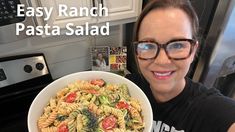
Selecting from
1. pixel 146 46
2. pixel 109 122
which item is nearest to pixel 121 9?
pixel 146 46

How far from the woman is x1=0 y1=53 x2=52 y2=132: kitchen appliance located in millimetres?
641

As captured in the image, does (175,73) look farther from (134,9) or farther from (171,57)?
(134,9)

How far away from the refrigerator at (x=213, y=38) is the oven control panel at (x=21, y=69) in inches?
26.2

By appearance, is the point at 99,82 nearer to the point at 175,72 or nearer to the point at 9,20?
the point at 175,72

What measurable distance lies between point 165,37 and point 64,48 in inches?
31.5

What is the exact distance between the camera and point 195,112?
80 cm

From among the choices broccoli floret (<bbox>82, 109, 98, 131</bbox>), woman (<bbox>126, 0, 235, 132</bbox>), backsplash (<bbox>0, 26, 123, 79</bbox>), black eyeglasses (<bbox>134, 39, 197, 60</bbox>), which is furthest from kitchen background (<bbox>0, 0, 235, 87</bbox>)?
broccoli floret (<bbox>82, 109, 98, 131</bbox>)

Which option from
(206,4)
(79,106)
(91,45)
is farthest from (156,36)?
(91,45)

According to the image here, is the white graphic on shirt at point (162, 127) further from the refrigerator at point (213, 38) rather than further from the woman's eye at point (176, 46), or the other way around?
the refrigerator at point (213, 38)

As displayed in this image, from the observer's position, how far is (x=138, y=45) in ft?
2.55

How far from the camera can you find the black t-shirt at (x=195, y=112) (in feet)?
2.39

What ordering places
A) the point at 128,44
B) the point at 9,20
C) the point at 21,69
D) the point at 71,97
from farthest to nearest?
the point at 128,44 < the point at 21,69 < the point at 9,20 < the point at 71,97

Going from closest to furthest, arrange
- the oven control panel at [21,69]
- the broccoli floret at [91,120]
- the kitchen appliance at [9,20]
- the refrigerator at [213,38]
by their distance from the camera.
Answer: the broccoli floret at [91,120] → the kitchen appliance at [9,20] → the refrigerator at [213,38] → the oven control panel at [21,69]

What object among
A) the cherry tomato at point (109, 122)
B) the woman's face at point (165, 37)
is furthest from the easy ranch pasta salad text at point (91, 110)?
the woman's face at point (165, 37)
